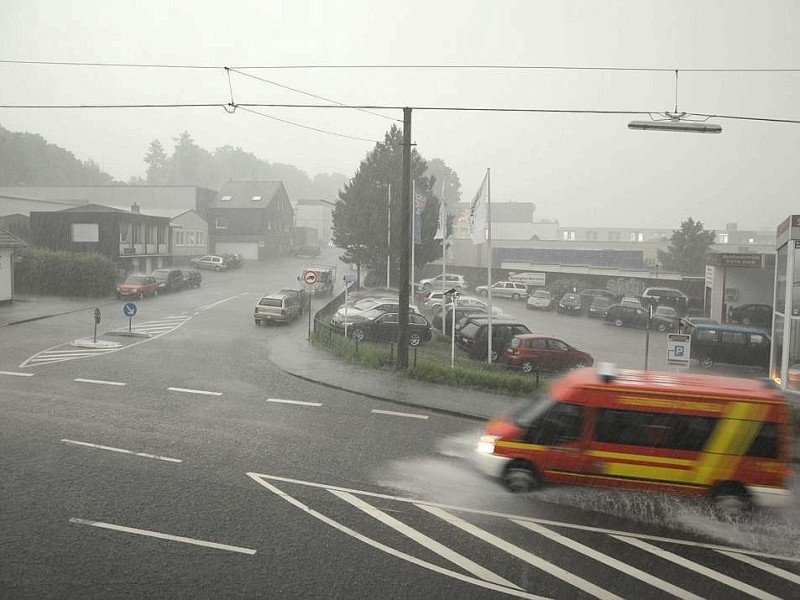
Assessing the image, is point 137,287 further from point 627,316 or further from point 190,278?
point 627,316

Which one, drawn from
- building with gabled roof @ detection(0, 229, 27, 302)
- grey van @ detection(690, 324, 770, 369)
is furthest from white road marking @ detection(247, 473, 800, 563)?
building with gabled roof @ detection(0, 229, 27, 302)

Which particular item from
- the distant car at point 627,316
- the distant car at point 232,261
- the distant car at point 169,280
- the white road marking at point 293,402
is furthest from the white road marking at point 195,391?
the distant car at point 232,261

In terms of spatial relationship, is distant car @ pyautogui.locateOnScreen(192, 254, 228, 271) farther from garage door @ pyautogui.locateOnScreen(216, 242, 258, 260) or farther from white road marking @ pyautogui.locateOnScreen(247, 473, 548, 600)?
white road marking @ pyautogui.locateOnScreen(247, 473, 548, 600)

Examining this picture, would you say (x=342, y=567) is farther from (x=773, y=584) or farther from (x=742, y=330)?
(x=742, y=330)

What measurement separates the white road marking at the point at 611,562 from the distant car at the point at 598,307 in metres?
31.7

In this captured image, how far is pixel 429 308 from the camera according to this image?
3912cm

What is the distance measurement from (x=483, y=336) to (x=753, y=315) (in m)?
21.9

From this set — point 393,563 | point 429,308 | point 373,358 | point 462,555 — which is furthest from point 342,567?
point 429,308

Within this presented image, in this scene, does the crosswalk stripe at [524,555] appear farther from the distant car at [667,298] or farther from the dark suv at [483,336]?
the distant car at [667,298]

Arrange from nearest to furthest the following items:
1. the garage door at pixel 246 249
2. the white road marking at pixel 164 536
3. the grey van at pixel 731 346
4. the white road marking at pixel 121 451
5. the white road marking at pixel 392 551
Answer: the white road marking at pixel 392 551
the white road marking at pixel 164 536
the white road marking at pixel 121 451
the grey van at pixel 731 346
the garage door at pixel 246 249

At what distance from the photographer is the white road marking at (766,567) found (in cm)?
765

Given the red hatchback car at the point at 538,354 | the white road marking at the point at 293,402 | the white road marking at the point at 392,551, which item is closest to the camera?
the white road marking at the point at 392,551

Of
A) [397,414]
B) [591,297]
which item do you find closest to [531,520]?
[397,414]

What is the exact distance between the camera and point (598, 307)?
40281mm
